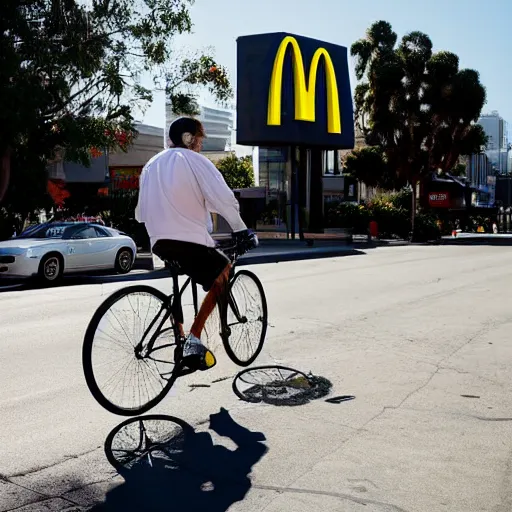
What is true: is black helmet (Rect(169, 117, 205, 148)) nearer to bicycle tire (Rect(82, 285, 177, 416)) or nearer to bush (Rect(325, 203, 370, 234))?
bicycle tire (Rect(82, 285, 177, 416))

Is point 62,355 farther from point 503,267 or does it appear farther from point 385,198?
point 385,198

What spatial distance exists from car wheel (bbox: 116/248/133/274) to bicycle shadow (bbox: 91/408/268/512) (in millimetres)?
14168

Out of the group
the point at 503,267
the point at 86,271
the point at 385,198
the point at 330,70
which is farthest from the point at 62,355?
the point at 385,198

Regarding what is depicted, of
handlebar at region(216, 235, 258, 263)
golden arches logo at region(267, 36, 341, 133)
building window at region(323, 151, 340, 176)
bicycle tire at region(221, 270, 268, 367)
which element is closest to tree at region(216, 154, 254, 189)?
building window at region(323, 151, 340, 176)

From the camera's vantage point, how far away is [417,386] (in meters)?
6.15

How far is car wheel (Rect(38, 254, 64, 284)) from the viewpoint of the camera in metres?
16.5

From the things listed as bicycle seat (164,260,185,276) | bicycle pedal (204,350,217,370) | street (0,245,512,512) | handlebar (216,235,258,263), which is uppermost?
handlebar (216,235,258,263)

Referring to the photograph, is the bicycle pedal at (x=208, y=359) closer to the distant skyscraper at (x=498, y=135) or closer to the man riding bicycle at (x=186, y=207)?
the man riding bicycle at (x=186, y=207)

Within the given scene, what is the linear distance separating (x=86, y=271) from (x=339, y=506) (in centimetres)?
1539

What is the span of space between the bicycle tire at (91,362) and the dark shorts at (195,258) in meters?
0.29

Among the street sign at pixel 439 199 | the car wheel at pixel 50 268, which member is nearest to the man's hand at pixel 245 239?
the car wheel at pixel 50 268

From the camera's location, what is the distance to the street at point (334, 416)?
381 centimetres

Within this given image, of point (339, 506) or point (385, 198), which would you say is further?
point (385, 198)

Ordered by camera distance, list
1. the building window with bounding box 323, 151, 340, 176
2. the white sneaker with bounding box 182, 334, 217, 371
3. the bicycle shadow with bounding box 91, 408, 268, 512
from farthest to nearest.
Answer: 1. the building window with bounding box 323, 151, 340, 176
2. the white sneaker with bounding box 182, 334, 217, 371
3. the bicycle shadow with bounding box 91, 408, 268, 512
